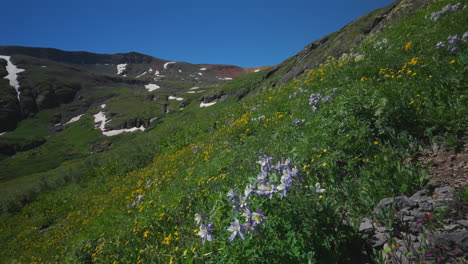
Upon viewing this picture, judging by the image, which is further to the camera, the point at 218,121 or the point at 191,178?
the point at 218,121

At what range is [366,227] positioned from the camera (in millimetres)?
2768

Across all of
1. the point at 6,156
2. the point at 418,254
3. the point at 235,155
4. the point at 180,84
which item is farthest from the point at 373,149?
the point at 180,84

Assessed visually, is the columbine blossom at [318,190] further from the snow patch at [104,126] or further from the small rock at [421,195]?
the snow patch at [104,126]

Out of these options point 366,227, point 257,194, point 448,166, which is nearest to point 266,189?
point 257,194

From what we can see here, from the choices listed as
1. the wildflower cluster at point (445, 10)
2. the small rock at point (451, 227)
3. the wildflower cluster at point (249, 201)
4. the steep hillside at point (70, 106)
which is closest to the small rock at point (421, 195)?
the small rock at point (451, 227)

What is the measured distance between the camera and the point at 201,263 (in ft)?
11.2

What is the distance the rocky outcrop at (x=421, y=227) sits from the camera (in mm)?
2064

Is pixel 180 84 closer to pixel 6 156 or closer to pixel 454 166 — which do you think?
pixel 6 156

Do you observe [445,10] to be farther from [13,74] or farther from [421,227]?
[13,74]

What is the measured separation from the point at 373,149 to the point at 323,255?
2.42 meters

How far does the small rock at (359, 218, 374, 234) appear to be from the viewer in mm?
2732

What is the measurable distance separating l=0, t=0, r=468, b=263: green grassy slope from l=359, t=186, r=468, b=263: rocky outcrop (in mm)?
205

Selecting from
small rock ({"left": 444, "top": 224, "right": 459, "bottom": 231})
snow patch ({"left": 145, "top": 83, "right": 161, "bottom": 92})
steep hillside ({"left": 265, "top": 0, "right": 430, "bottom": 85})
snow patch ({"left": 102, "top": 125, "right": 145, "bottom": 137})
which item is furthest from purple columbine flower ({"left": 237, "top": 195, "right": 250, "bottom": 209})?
snow patch ({"left": 145, "top": 83, "right": 161, "bottom": 92})

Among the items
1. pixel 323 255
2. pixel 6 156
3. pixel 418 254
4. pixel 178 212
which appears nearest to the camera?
pixel 418 254
